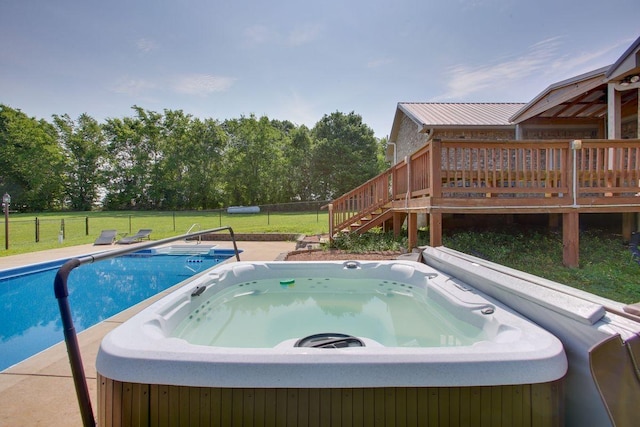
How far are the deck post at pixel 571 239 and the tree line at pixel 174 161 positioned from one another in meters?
22.6

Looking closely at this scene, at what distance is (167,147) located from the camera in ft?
91.8

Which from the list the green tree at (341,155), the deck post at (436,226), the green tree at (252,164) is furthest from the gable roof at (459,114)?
the green tree at (252,164)

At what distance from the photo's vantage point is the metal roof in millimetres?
8773

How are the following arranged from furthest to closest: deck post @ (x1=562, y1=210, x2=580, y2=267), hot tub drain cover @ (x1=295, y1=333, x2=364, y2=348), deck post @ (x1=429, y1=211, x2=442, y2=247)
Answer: deck post @ (x1=429, y1=211, x2=442, y2=247) → deck post @ (x1=562, y1=210, x2=580, y2=267) → hot tub drain cover @ (x1=295, y1=333, x2=364, y2=348)

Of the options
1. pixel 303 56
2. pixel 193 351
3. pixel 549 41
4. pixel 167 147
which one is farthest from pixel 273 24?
pixel 167 147

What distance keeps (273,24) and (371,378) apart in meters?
7.83

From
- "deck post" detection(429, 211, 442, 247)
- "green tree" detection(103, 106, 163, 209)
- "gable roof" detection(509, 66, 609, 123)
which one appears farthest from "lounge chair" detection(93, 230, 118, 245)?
"green tree" detection(103, 106, 163, 209)

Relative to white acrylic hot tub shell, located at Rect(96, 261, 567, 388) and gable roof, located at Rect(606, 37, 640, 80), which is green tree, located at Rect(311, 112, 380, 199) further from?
white acrylic hot tub shell, located at Rect(96, 261, 567, 388)

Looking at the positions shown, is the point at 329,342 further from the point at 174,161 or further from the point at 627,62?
the point at 174,161

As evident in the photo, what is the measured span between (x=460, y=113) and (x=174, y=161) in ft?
78.3

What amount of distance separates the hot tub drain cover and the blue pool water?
3079mm

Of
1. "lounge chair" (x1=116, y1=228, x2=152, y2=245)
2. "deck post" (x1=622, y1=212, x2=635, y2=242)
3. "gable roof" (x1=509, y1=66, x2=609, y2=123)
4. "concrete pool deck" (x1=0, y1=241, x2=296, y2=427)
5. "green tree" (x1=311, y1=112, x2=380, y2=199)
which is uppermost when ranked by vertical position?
"green tree" (x1=311, y1=112, x2=380, y2=199)

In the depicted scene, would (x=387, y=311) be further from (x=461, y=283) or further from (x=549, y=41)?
(x=549, y=41)

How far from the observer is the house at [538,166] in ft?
17.0
